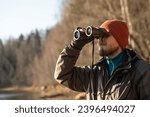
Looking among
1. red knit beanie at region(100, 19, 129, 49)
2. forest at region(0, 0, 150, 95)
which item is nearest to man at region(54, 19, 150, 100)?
red knit beanie at region(100, 19, 129, 49)

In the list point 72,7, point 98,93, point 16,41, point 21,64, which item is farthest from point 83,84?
point 16,41

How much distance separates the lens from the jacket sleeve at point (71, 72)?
327 cm

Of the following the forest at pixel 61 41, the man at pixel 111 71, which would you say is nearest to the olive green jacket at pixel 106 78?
the man at pixel 111 71

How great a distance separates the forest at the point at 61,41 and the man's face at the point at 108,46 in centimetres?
1232

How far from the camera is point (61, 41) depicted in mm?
36594

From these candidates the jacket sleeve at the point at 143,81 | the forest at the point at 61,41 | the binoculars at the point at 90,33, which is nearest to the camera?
the jacket sleeve at the point at 143,81

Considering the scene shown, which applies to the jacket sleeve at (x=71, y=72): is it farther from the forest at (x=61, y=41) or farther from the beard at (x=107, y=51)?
the forest at (x=61, y=41)

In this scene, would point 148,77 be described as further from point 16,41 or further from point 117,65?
point 16,41

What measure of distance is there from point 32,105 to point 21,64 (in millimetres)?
82132

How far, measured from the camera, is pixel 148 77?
3.09 metres

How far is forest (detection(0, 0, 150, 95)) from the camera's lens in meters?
18.8

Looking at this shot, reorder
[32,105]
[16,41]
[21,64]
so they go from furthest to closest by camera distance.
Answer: [16,41] < [21,64] < [32,105]

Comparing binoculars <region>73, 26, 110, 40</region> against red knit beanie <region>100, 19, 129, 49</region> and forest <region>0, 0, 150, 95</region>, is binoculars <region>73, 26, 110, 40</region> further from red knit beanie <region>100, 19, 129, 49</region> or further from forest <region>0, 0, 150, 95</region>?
forest <region>0, 0, 150, 95</region>

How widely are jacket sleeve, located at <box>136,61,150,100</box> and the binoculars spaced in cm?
31
